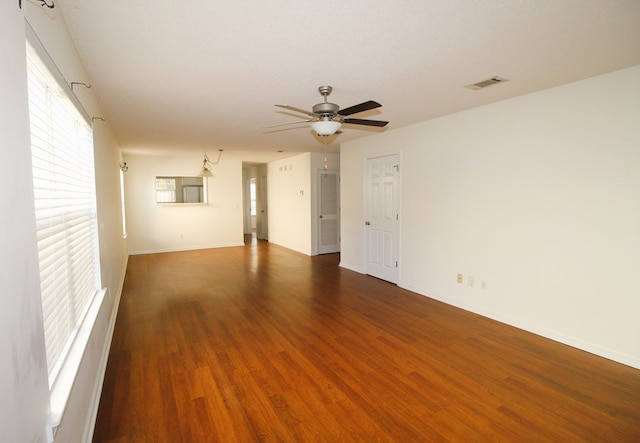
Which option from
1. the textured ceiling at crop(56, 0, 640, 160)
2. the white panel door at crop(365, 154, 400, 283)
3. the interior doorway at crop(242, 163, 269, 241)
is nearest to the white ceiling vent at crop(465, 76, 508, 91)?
the textured ceiling at crop(56, 0, 640, 160)

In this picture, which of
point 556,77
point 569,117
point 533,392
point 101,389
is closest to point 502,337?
point 533,392

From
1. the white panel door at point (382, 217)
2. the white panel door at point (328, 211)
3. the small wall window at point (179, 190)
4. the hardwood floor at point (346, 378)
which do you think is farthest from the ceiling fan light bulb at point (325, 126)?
the small wall window at point (179, 190)

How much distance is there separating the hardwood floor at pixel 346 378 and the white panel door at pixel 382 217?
104 centimetres

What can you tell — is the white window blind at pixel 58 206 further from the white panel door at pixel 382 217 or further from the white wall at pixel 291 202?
the white wall at pixel 291 202

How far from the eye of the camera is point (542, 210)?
332 centimetres

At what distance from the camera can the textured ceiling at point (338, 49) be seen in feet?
6.00

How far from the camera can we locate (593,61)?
2.57m

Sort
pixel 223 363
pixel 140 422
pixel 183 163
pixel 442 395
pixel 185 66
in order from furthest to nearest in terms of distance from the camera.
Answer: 1. pixel 183 163
2. pixel 223 363
3. pixel 185 66
4. pixel 442 395
5. pixel 140 422

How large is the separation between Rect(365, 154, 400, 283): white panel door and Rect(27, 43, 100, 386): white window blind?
402cm

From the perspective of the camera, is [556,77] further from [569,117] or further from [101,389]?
[101,389]

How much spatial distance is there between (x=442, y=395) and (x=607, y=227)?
2141 millimetres

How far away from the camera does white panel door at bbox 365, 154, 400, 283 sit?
5.17 metres

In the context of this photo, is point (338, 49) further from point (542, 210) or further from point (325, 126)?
point (542, 210)

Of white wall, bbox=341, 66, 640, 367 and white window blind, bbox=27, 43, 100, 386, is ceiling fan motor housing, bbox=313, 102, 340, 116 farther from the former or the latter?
white wall, bbox=341, 66, 640, 367
